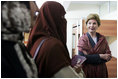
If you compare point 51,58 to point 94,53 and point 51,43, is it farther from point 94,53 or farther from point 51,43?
point 94,53

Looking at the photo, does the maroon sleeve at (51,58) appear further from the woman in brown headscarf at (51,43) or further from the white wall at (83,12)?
the white wall at (83,12)

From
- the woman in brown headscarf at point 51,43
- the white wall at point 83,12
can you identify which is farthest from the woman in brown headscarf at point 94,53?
the woman in brown headscarf at point 51,43

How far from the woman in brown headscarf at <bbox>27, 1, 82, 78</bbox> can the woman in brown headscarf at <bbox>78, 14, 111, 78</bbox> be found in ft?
1.23

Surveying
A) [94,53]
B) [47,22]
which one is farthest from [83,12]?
[47,22]

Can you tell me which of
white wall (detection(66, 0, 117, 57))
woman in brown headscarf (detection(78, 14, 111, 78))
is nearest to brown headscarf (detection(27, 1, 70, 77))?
woman in brown headscarf (detection(78, 14, 111, 78))

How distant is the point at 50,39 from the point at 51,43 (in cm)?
3

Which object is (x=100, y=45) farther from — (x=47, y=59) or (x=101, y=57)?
(x=47, y=59)

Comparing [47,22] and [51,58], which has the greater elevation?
[47,22]

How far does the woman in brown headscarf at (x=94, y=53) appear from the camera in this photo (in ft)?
2.85

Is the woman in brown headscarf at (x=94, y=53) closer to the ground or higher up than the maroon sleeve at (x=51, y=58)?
closer to the ground

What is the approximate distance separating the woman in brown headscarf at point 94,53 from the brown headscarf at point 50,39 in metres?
0.38

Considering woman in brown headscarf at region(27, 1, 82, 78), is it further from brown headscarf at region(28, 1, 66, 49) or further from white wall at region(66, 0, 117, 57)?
white wall at region(66, 0, 117, 57)

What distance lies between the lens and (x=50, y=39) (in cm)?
50

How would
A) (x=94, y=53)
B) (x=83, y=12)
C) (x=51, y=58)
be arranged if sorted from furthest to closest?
1. (x=83, y=12)
2. (x=94, y=53)
3. (x=51, y=58)
